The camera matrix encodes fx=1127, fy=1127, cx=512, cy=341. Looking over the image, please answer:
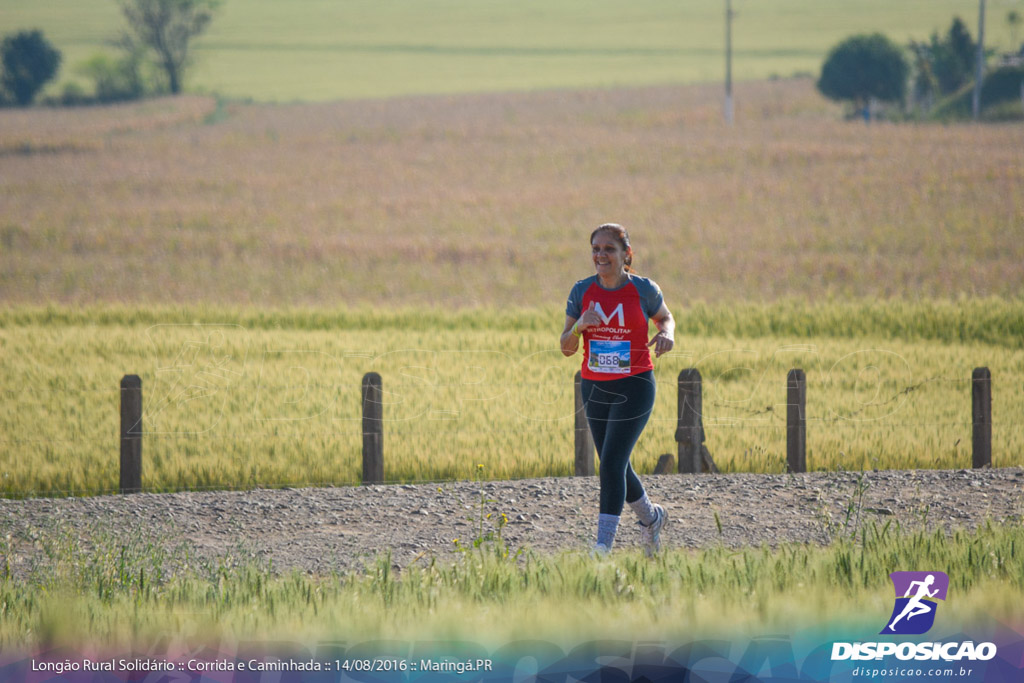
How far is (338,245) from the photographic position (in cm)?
2612

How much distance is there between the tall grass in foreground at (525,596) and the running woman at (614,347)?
53 cm

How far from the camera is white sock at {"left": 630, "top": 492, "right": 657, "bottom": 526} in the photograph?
6523 millimetres

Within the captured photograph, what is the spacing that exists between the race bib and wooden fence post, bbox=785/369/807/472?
4.03m

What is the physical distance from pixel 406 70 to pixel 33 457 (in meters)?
67.0

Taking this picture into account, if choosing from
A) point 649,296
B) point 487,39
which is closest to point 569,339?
point 649,296

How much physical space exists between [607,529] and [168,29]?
63823 millimetres

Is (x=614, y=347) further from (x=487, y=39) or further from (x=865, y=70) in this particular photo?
(x=487, y=39)

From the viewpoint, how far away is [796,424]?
31.9 feet

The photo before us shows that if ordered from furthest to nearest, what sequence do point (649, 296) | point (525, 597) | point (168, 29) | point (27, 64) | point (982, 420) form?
point (168, 29) → point (27, 64) → point (982, 420) → point (649, 296) → point (525, 597)

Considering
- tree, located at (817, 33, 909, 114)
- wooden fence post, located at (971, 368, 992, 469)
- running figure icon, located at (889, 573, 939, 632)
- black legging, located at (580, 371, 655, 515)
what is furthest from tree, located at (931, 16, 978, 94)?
running figure icon, located at (889, 573, 939, 632)

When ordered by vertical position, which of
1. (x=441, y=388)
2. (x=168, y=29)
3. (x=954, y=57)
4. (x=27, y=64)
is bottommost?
(x=441, y=388)

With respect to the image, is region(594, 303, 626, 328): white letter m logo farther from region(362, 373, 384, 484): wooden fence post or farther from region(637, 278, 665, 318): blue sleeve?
region(362, 373, 384, 484): wooden fence post

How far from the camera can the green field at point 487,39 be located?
6650 cm

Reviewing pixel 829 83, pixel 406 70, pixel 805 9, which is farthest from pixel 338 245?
pixel 805 9
